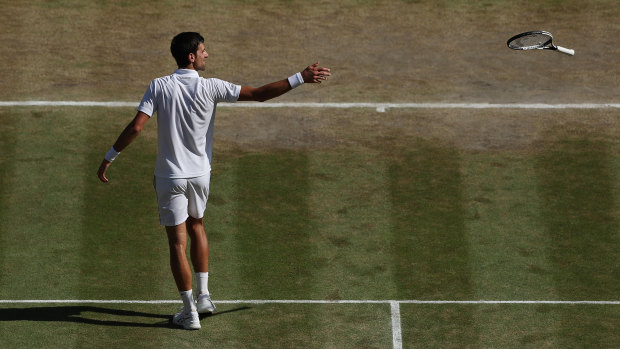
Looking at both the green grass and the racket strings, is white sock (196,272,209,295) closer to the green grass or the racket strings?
the green grass

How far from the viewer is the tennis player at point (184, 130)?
1041 cm

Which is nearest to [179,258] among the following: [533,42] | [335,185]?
[335,185]

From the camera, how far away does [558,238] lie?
1256 centimetres

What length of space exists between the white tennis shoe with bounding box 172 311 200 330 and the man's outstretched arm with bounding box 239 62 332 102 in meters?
1.84

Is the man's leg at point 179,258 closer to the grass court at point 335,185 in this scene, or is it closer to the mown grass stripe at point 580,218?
the grass court at point 335,185

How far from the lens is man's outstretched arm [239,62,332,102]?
10234 millimetres

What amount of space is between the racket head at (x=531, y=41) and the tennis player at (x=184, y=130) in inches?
81.6

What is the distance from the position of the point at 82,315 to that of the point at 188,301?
1013mm

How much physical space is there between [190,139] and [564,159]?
5317 mm

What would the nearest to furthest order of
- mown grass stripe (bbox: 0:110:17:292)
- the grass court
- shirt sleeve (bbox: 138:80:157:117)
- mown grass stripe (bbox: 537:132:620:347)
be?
shirt sleeve (bbox: 138:80:157:117) → the grass court → mown grass stripe (bbox: 537:132:620:347) → mown grass stripe (bbox: 0:110:17:292)

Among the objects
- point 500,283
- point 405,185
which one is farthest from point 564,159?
point 500,283

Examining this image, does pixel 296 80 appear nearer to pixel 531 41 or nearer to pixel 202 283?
pixel 202 283

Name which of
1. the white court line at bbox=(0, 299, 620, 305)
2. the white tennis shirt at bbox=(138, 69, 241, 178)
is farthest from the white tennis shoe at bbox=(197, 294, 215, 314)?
the white tennis shirt at bbox=(138, 69, 241, 178)

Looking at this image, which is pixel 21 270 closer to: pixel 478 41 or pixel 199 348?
pixel 199 348
